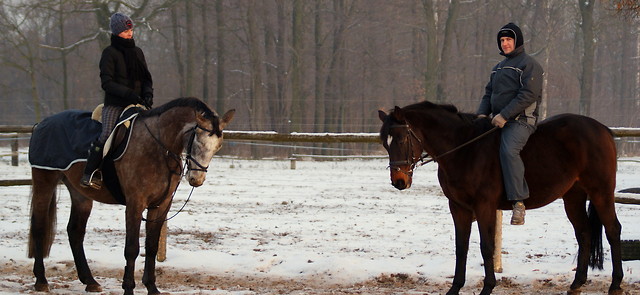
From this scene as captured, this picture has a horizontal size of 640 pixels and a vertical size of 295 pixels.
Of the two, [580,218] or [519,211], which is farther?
[580,218]

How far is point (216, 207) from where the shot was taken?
38.3 feet

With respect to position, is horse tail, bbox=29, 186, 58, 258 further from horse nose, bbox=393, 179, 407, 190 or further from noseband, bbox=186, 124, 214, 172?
horse nose, bbox=393, 179, 407, 190

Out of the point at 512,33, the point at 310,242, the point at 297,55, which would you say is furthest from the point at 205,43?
the point at 512,33

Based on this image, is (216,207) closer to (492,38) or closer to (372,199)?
(372,199)

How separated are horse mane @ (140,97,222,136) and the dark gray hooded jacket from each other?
2413mm

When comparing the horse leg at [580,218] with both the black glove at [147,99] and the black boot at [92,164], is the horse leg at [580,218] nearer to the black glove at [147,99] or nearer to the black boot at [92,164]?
the black glove at [147,99]

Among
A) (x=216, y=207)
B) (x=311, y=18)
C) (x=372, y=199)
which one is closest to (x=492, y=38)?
(x=311, y=18)

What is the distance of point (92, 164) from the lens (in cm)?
612

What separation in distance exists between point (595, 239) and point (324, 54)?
82.7 ft

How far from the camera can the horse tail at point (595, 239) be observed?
6.48m

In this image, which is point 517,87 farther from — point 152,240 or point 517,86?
point 152,240

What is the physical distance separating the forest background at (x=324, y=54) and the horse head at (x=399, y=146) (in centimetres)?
1753

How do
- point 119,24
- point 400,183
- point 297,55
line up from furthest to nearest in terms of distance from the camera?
1. point 297,55
2. point 119,24
3. point 400,183

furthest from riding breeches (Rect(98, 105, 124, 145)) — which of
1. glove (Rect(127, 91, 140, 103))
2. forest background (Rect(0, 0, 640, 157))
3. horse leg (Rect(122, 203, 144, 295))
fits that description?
forest background (Rect(0, 0, 640, 157))
